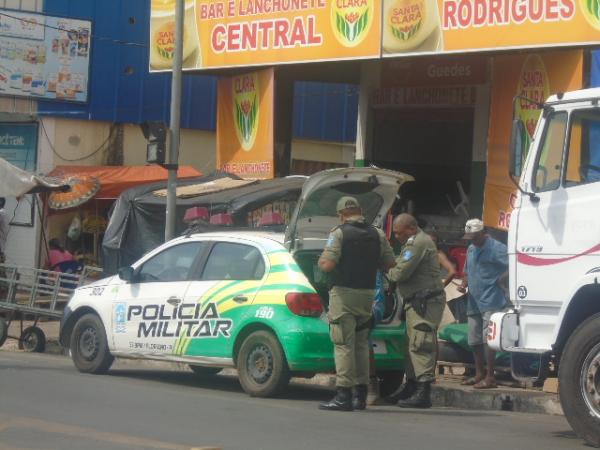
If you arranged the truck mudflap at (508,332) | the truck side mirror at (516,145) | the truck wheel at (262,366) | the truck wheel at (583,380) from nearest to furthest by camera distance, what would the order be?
the truck wheel at (583,380), the truck side mirror at (516,145), the truck mudflap at (508,332), the truck wheel at (262,366)

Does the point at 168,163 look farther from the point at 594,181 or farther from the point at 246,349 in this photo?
the point at 594,181

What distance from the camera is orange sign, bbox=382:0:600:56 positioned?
1427 centimetres

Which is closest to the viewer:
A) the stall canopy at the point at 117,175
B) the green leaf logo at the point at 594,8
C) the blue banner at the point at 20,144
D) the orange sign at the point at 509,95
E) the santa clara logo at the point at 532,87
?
the green leaf logo at the point at 594,8

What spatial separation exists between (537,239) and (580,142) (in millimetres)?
769

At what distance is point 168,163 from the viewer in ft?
54.4

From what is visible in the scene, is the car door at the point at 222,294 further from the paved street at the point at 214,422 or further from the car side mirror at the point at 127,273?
the car side mirror at the point at 127,273

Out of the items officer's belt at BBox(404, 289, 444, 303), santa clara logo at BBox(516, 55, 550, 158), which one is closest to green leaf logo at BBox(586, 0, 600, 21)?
santa clara logo at BBox(516, 55, 550, 158)

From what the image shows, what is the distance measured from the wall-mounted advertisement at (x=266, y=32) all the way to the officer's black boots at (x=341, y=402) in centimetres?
796

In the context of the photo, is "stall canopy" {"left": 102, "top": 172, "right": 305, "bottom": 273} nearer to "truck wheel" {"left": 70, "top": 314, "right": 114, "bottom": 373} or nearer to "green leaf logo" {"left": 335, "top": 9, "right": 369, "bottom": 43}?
"green leaf logo" {"left": 335, "top": 9, "right": 369, "bottom": 43}

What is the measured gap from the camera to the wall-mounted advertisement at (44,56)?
74.8 ft

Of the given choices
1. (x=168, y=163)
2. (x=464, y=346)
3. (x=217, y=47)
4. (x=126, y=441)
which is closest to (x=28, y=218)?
(x=217, y=47)

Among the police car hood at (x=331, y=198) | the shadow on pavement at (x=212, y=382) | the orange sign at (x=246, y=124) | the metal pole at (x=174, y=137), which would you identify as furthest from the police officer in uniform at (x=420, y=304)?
the orange sign at (x=246, y=124)

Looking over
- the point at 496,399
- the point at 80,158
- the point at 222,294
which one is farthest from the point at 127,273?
the point at 80,158

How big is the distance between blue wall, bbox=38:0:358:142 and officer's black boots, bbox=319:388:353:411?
593 inches
